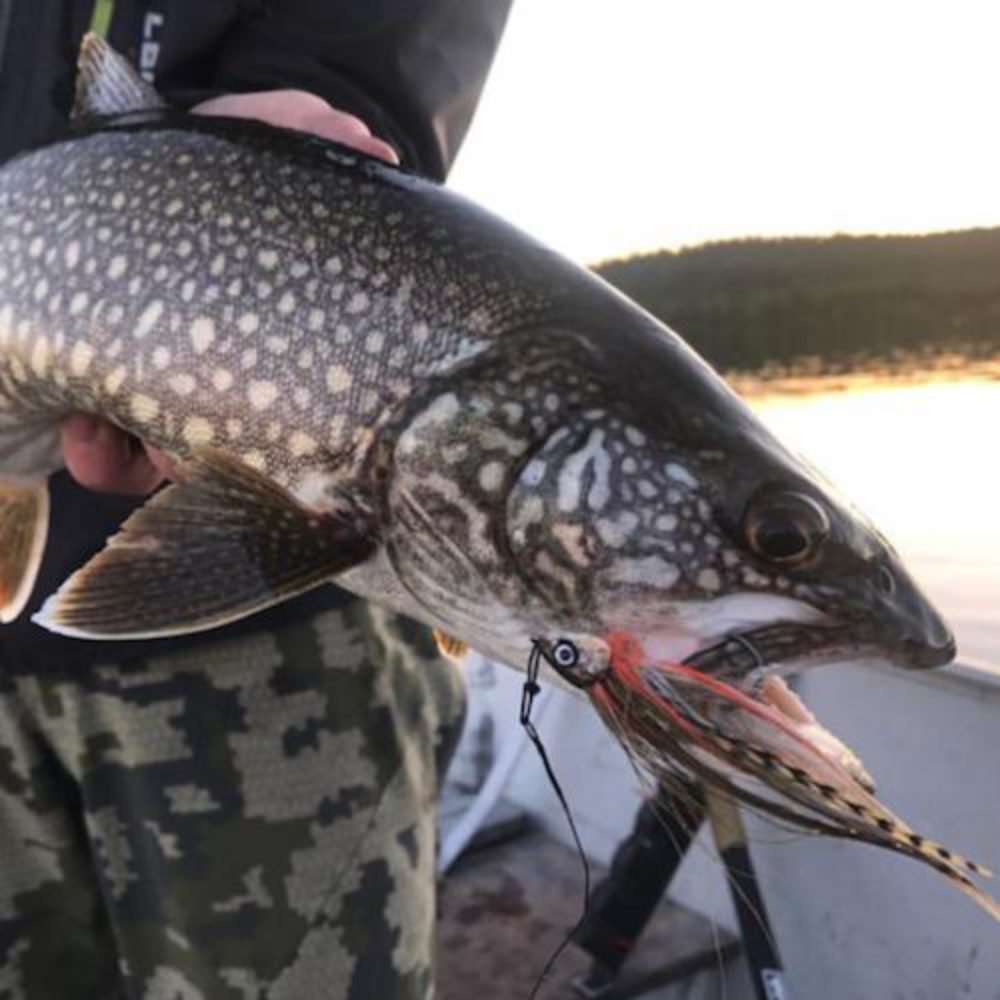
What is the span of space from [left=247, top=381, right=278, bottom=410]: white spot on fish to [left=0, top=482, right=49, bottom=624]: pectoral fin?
64 cm

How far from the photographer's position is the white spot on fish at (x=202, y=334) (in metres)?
1.84

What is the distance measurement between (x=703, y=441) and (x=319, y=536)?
507mm

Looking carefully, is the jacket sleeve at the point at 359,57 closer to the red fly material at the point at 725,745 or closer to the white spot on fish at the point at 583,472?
the white spot on fish at the point at 583,472

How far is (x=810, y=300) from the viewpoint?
941cm

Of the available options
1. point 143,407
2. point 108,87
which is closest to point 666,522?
point 143,407

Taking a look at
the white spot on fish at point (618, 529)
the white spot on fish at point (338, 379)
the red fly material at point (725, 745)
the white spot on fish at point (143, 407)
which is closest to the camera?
the red fly material at point (725, 745)

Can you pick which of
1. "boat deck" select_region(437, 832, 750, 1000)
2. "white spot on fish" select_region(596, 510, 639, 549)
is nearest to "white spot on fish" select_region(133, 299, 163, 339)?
"white spot on fish" select_region(596, 510, 639, 549)

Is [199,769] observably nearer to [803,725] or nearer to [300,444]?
[300,444]

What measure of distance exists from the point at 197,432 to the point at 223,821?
758mm

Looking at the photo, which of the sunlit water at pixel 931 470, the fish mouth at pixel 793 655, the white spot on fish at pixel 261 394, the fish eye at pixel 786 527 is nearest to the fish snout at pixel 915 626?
the fish mouth at pixel 793 655

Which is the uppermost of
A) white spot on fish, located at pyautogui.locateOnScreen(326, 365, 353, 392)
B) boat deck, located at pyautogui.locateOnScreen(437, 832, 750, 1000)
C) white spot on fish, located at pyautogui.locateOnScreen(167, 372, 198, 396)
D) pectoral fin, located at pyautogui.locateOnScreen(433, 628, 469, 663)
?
white spot on fish, located at pyautogui.locateOnScreen(326, 365, 353, 392)

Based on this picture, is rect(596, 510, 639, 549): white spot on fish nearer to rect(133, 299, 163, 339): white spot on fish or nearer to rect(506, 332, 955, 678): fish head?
rect(506, 332, 955, 678): fish head

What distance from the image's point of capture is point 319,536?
5.57ft

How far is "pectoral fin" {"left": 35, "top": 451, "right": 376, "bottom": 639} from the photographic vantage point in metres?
1.68
